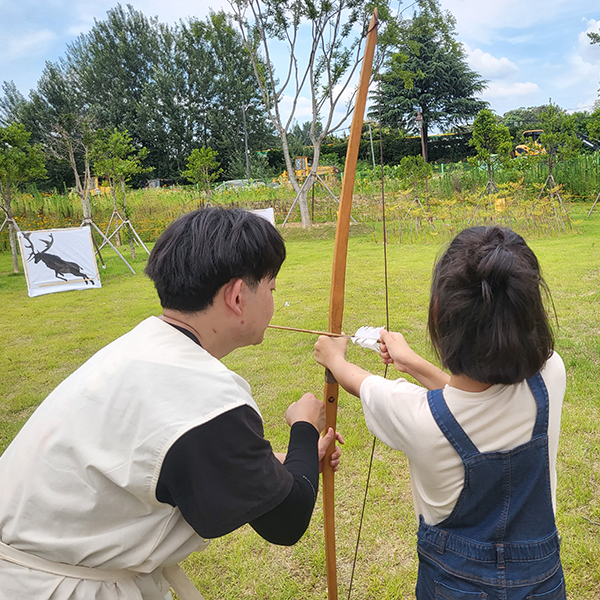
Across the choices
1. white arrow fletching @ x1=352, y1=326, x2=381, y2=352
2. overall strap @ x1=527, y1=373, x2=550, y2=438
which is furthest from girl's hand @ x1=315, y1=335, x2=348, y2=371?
overall strap @ x1=527, y1=373, x2=550, y2=438

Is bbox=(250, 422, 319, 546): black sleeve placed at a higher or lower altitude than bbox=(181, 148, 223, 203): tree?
lower

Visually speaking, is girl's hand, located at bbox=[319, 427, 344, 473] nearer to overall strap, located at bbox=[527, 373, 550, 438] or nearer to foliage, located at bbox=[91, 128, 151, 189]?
overall strap, located at bbox=[527, 373, 550, 438]

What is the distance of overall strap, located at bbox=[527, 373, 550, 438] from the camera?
95cm

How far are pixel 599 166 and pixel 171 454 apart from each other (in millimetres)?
17576

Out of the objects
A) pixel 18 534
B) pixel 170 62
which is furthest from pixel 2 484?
pixel 170 62

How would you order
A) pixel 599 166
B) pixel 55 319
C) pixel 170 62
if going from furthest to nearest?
pixel 170 62, pixel 599 166, pixel 55 319

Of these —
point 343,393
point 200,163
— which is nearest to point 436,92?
point 200,163

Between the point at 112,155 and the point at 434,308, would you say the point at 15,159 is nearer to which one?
the point at 112,155

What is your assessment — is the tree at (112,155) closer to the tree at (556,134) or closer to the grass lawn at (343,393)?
the grass lawn at (343,393)

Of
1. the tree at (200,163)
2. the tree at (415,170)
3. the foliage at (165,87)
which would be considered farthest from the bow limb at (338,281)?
the foliage at (165,87)

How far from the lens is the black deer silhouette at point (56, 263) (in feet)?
25.4

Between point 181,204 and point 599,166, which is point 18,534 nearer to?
point 181,204

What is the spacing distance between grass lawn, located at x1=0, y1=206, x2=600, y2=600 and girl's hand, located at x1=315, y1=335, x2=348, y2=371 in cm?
104

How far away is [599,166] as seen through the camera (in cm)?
1480
